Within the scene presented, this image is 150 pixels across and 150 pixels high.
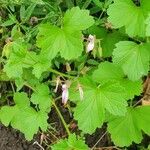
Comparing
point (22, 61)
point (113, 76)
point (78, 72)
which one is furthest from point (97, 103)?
point (22, 61)

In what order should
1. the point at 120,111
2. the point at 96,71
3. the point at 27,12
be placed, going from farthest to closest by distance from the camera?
the point at 27,12, the point at 96,71, the point at 120,111

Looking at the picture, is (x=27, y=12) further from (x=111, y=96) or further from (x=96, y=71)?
(x=111, y=96)

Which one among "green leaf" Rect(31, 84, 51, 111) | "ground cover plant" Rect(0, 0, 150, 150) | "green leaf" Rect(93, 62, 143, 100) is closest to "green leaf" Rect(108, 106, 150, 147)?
"ground cover plant" Rect(0, 0, 150, 150)

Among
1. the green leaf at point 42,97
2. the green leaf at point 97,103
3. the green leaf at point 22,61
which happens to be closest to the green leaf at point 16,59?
the green leaf at point 22,61

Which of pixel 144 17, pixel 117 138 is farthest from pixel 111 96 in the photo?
pixel 144 17

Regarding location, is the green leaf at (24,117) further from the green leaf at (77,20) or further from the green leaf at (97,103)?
the green leaf at (77,20)

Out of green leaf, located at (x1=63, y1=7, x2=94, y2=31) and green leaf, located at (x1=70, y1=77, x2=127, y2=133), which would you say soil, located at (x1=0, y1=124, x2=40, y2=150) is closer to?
green leaf, located at (x1=70, y1=77, x2=127, y2=133)
